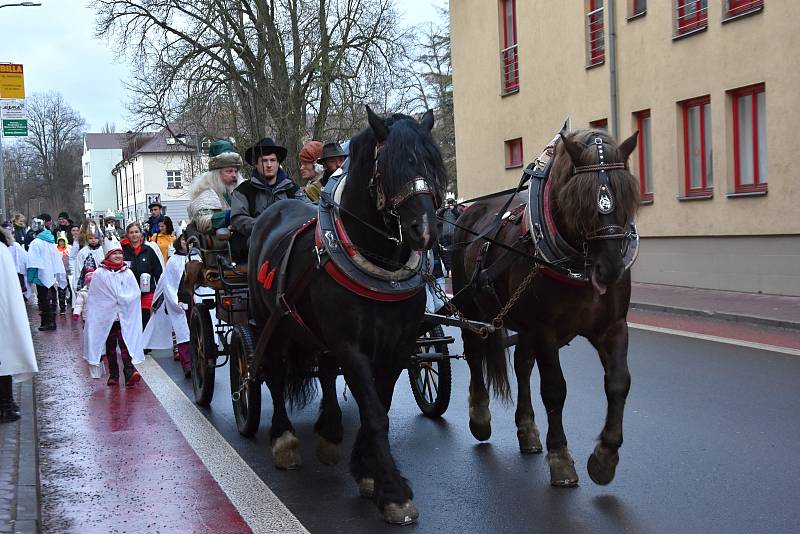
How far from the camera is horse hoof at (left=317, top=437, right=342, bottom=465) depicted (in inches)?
250

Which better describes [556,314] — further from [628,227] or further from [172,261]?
[172,261]

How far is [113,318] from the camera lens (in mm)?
10766

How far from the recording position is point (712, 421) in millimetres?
7219

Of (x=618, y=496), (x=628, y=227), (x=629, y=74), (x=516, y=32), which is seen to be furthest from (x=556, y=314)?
(x=516, y=32)

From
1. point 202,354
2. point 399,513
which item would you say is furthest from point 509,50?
point 399,513

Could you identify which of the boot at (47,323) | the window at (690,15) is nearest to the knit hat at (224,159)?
the boot at (47,323)

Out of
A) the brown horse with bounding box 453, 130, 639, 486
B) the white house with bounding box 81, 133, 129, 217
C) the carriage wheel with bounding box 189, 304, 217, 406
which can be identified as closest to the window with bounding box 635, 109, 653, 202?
the carriage wheel with bounding box 189, 304, 217, 406

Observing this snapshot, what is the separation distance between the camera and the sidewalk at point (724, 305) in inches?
515

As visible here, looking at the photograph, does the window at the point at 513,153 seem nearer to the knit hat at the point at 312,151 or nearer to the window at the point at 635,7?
the window at the point at 635,7

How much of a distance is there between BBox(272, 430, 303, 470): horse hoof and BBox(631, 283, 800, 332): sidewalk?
8067 millimetres

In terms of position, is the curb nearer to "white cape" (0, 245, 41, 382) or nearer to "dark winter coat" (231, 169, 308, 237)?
"dark winter coat" (231, 169, 308, 237)

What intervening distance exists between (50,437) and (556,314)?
4377mm

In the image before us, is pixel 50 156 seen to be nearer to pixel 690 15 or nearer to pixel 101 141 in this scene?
pixel 101 141

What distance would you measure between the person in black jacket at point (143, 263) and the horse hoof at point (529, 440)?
7196 millimetres
